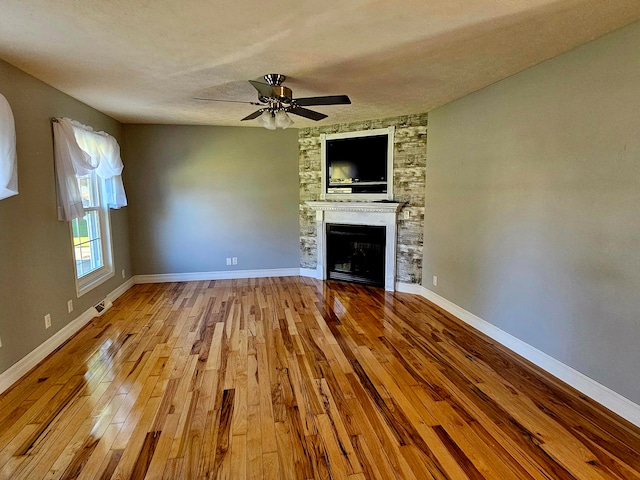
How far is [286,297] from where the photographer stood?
15.6ft

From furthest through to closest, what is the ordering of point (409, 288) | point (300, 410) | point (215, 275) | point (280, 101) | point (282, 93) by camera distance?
point (215, 275), point (409, 288), point (280, 101), point (282, 93), point (300, 410)

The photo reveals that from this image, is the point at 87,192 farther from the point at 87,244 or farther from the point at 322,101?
the point at 322,101

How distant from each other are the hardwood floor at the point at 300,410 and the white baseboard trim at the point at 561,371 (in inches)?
2.8

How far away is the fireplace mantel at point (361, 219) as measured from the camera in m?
4.95

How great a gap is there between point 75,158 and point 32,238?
3.09 feet

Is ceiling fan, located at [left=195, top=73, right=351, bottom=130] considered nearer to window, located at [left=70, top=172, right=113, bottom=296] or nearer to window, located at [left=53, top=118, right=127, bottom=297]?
window, located at [left=53, top=118, right=127, bottom=297]

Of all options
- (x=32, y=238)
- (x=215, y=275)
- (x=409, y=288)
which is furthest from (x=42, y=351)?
(x=409, y=288)

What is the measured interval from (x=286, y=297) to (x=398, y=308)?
1.50 m

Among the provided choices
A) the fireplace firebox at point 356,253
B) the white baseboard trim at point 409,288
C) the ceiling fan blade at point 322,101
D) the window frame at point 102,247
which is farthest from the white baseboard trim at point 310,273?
the ceiling fan blade at point 322,101

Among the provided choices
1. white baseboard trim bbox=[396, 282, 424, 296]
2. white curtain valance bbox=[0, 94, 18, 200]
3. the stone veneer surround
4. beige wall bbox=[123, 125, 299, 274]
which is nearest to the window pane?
beige wall bbox=[123, 125, 299, 274]

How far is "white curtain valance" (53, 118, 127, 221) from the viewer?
10.7ft

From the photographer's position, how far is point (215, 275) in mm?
5723

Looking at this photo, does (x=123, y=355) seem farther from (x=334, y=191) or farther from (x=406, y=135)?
(x=406, y=135)

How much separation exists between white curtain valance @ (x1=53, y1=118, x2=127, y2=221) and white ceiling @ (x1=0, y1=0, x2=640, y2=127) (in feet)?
Result: 1.33
